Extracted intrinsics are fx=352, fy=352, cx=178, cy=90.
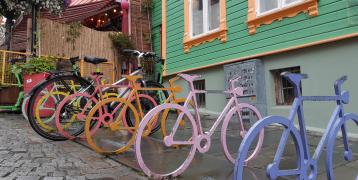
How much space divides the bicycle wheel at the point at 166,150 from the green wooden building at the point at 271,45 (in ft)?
4.03

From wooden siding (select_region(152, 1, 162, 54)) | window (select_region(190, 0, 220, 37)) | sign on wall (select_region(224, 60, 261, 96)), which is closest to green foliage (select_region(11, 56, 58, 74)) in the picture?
window (select_region(190, 0, 220, 37))

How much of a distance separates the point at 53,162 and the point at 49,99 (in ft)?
5.06

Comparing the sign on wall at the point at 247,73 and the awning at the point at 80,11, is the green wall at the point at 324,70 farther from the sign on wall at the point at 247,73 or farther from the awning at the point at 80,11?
the awning at the point at 80,11

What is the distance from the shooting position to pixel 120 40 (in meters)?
11.2

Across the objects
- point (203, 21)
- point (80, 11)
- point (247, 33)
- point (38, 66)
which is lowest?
Answer: point (38, 66)

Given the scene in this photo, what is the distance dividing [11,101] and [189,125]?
24.0 ft

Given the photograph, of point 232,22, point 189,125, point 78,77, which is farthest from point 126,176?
point 232,22

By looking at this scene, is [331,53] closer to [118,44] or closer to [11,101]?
[118,44]

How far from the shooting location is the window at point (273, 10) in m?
6.49

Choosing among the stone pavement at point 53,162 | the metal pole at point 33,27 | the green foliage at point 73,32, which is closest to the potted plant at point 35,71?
the metal pole at point 33,27

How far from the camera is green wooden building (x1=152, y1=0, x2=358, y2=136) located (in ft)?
19.6

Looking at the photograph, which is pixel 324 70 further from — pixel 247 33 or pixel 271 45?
pixel 247 33

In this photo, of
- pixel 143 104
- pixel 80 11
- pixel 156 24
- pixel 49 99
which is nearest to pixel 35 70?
pixel 49 99

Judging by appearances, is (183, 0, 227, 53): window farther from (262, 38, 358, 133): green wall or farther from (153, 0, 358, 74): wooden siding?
(262, 38, 358, 133): green wall
